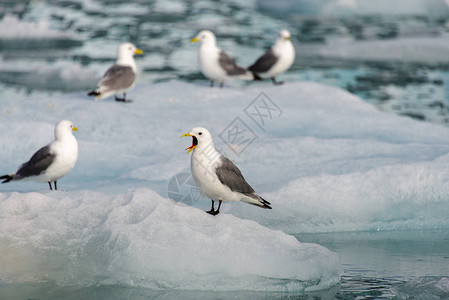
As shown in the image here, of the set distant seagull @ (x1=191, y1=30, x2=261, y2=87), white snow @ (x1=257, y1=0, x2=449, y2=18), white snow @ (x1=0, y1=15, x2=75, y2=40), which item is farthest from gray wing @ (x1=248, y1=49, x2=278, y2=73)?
white snow @ (x1=257, y1=0, x2=449, y2=18)

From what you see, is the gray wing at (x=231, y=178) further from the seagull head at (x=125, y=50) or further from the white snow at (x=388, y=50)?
the white snow at (x=388, y=50)

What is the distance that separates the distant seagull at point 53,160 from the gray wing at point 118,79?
294 cm

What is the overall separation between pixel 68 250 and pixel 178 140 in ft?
9.53

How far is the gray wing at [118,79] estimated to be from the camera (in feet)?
25.8

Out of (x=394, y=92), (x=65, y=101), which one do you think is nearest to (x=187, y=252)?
(x=65, y=101)

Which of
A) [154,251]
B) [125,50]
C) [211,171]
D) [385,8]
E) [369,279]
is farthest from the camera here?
[385,8]

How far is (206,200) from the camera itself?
5.14 m

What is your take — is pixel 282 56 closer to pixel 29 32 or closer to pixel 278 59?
pixel 278 59

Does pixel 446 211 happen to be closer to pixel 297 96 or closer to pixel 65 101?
pixel 297 96

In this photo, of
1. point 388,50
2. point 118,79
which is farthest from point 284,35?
point 388,50

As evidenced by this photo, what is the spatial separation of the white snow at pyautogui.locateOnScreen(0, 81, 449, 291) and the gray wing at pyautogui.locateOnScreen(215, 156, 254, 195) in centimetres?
23

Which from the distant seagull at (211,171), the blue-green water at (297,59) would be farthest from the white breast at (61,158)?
the blue-green water at (297,59)

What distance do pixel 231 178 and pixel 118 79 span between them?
13.5 ft

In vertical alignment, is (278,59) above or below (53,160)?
below
